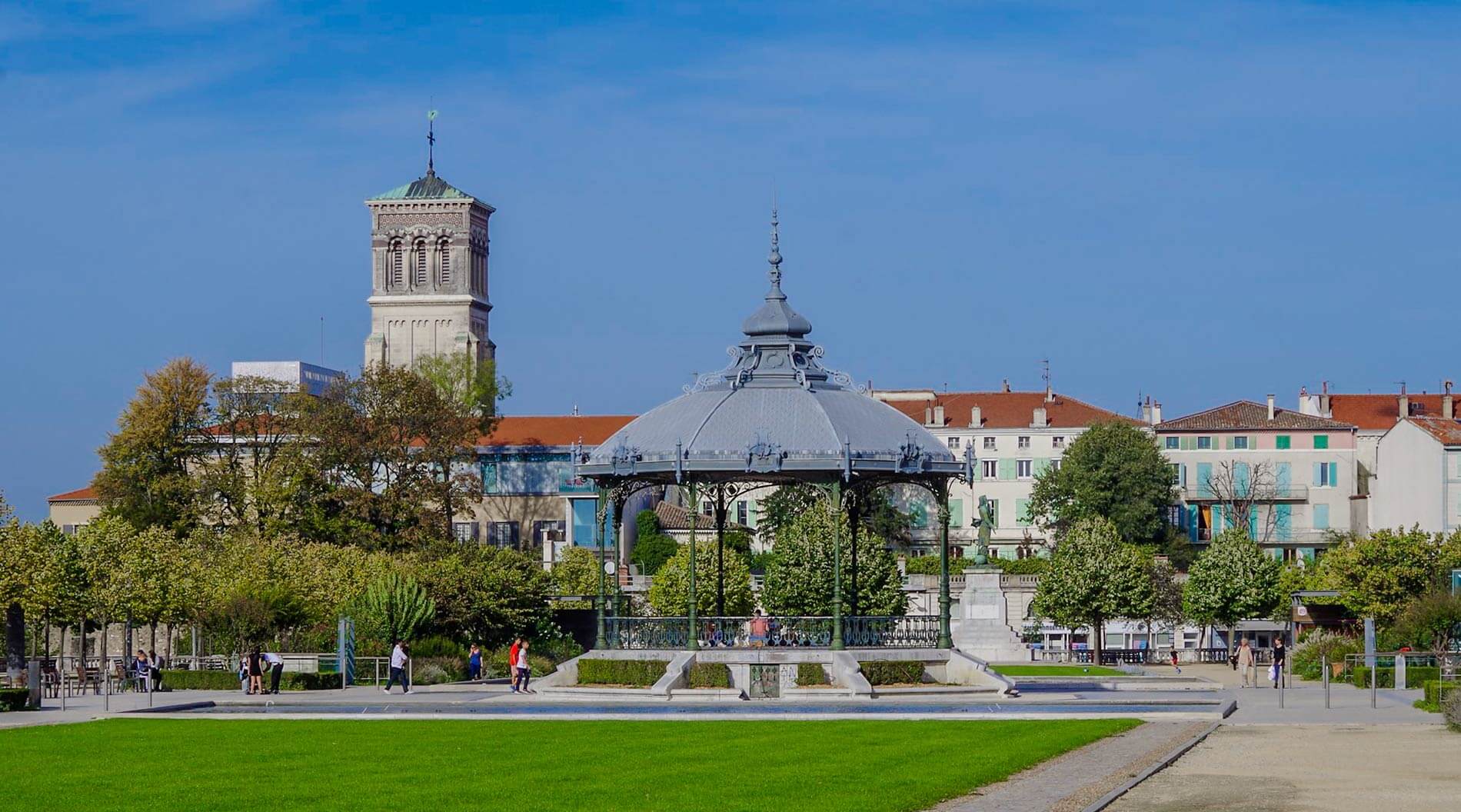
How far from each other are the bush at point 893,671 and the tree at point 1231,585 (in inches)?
1752

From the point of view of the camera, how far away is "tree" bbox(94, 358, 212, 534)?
94188mm

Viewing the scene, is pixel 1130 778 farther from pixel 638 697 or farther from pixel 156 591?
pixel 156 591

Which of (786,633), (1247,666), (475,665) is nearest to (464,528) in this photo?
(475,665)

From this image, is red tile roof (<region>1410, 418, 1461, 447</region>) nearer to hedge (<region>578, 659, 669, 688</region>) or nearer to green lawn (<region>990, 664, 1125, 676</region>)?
green lawn (<region>990, 664, 1125, 676</region>)

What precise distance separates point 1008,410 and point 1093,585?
4533 centimetres

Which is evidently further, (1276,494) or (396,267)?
(396,267)

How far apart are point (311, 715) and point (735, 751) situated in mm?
13028

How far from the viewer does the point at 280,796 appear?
78.4ft

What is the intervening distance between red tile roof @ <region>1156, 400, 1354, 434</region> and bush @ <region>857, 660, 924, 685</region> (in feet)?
269

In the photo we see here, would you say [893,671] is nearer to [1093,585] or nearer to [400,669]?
[400,669]

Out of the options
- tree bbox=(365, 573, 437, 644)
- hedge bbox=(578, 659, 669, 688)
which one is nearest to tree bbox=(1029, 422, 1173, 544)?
tree bbox=(365, 573, 437, 644)

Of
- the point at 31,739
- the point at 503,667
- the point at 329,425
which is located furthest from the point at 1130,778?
the point at 329,425

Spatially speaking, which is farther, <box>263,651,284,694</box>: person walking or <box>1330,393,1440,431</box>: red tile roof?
<box>1330,393,1440,431</box>: red tile roof

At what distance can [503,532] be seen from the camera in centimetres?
12725
